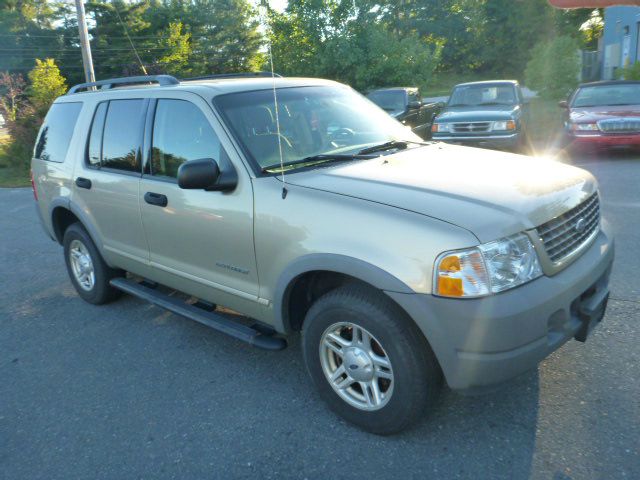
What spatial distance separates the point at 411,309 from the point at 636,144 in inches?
384

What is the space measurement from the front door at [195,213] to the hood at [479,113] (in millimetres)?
8674

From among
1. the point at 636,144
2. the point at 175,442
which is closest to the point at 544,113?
the point at 636,144

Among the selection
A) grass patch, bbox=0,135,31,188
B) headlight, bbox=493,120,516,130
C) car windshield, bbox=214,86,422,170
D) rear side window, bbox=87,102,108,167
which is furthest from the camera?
grass patch, bbox=0,135,31,188

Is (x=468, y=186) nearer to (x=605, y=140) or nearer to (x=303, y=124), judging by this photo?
(x=303, y=124)

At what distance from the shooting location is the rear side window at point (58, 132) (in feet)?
16.8

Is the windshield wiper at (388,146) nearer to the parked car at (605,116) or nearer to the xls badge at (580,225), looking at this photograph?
the xls badge at (580,225)

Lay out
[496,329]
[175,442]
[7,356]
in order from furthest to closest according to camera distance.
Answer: [7,356] → [175,442] → [496,329]

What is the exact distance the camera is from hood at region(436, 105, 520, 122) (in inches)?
447

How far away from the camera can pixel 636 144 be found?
34.6ft

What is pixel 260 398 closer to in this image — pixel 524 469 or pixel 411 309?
pixel 411 309

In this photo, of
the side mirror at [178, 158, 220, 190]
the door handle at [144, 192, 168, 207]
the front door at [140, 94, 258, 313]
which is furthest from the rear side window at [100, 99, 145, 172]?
the side mirror at [178, 158, 220, 190]

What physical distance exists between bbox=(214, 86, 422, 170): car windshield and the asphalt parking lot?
4.80ft

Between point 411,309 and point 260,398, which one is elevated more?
point 411,309

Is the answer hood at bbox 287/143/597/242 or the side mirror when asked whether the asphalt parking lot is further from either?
the side mirror
